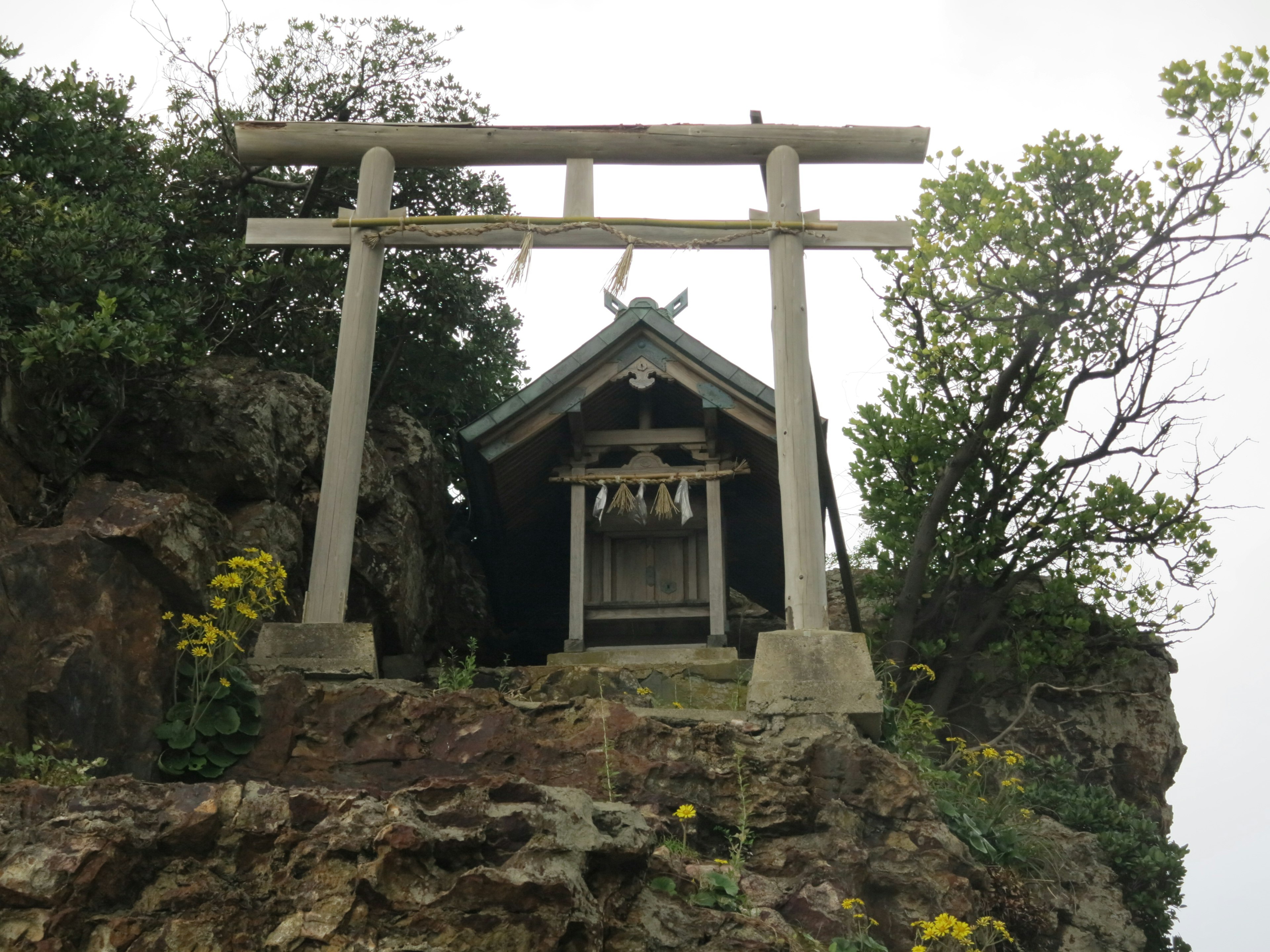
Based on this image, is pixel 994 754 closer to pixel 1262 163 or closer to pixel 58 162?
pixel 1262 163

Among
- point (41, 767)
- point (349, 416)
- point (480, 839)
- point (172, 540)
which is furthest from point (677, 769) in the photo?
point (349, 416)

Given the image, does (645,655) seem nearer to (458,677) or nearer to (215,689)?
(458,677)

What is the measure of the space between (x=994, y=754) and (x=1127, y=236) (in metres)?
5.81

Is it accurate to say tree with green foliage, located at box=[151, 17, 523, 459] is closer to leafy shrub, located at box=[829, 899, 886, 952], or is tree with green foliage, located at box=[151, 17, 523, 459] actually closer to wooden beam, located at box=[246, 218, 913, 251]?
wooden beam, located at box=[246, 218, 913, 251]

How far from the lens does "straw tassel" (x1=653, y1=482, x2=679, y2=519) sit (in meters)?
12.5

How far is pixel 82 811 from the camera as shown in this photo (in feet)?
18.9

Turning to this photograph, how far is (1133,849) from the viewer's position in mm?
11297

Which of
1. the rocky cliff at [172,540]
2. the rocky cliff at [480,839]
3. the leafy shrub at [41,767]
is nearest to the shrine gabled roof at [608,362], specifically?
the rocky cliff at [172,540]

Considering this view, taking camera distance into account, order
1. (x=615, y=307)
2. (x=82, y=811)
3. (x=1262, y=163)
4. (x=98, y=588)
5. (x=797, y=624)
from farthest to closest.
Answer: (x=615, y=307) < (x=1262, y=163) < (x=797, y=624) < (x=98, y=588) < (x=82, y=811)

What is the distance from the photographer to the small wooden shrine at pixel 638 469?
12547 mm

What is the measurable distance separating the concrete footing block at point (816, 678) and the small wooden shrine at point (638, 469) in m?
3.10

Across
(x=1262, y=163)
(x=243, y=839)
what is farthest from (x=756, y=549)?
(x=243, y=839)

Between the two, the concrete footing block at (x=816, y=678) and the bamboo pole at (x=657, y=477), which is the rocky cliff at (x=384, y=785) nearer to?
the concrete footing block at (x=816, y=678)

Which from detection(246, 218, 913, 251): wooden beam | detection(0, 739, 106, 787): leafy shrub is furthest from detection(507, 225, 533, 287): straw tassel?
detection(0, 739, 106, 787): leafy shrub
